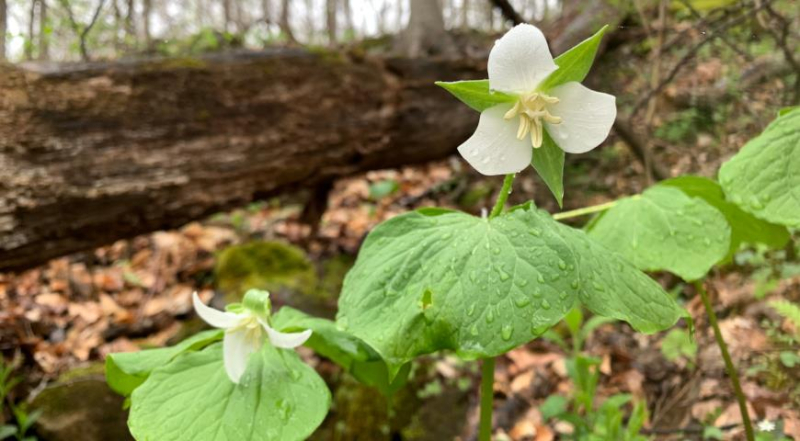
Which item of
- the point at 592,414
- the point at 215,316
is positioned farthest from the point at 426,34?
the point at 215,316

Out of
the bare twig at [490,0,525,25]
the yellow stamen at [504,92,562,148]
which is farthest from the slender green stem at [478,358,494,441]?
the bare twig at [490,0,525,25]

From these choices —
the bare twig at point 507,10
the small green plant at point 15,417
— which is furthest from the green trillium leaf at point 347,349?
the bare twig at point 507,10

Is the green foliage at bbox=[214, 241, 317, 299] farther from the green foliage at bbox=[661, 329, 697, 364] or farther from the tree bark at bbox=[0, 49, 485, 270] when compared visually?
the green foliage at bbox=[661, 329, 697, 364]

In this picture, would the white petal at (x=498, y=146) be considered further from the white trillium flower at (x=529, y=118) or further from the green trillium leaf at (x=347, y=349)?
the green trillium leaf at (x=347, y=349)

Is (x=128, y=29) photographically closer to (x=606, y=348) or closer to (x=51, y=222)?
(x=51, y=222)

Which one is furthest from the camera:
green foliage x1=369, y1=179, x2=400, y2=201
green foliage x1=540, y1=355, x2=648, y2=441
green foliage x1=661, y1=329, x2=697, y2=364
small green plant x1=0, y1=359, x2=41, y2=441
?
green foliage x1=369, y1=179, x2=400, y2=201

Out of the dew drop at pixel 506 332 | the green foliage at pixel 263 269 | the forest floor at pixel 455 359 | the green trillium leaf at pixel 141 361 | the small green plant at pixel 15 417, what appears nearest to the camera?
the dew drop at pixel 506 332

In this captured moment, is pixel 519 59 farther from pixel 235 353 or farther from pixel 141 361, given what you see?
pixel 141 361
